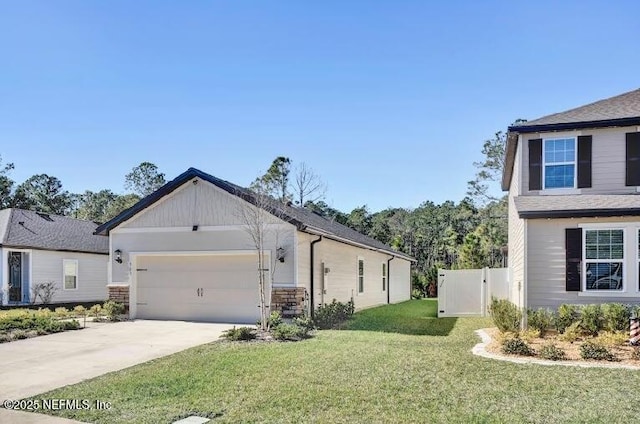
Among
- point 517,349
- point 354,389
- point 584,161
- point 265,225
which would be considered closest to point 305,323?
point 265,225

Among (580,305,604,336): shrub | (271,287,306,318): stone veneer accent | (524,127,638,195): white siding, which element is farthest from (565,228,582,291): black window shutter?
(271,287,306,318): stone veneer accent

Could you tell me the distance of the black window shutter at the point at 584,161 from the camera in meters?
12.9

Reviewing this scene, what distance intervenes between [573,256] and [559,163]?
274cm

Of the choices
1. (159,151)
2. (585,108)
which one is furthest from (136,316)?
(585,108)

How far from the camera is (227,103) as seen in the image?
17375 mm

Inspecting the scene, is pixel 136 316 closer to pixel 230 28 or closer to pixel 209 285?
pixel 209 285

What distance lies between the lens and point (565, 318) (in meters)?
11.1

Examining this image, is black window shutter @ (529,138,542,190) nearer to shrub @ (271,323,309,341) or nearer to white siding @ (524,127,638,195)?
white siding @ (524,127,638,195)

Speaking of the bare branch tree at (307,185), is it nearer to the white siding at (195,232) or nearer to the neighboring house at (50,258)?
the white siding at (195,232)

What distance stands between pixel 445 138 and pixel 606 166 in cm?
1054

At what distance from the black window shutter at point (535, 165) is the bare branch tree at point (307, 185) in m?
9.97

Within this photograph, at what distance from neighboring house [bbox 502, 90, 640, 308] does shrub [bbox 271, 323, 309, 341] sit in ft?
17.8

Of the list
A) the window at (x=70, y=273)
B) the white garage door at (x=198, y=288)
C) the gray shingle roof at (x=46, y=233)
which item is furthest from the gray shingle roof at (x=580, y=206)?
the window at (x=70, y=273)

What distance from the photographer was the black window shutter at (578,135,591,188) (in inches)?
506
